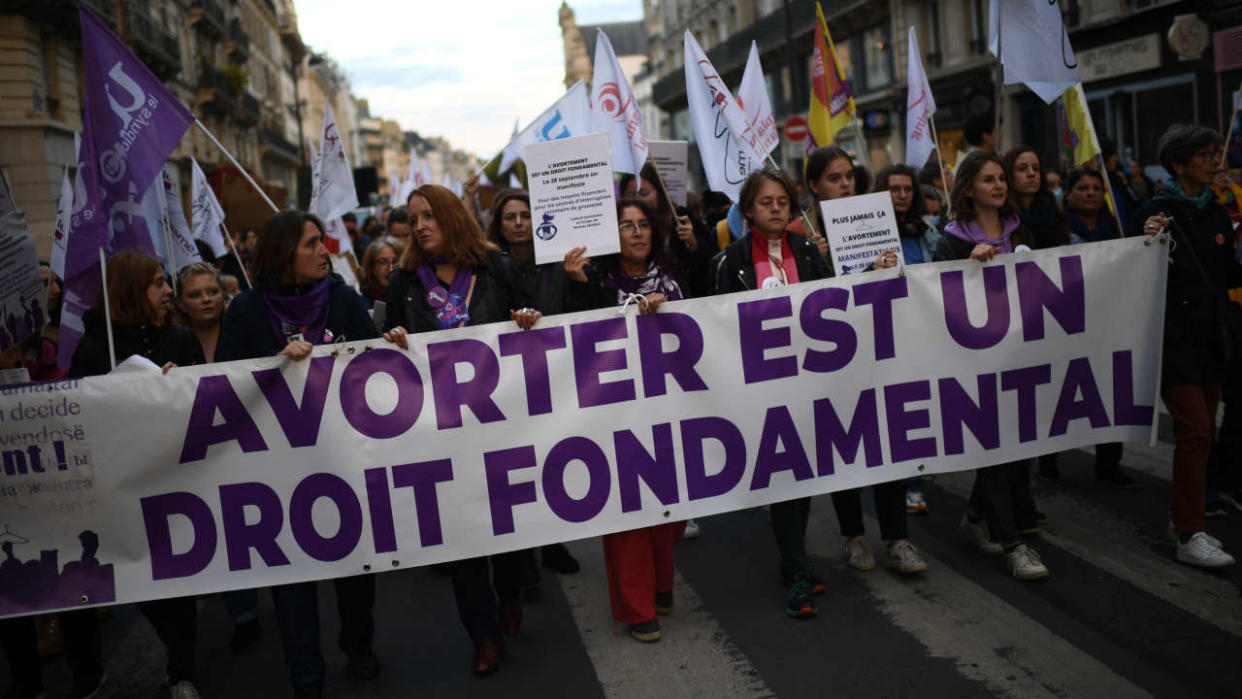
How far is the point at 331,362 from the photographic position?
4508 mm

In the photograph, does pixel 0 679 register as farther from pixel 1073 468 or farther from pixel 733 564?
pixel 1073 468

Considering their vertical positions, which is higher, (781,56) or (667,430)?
(781,56)

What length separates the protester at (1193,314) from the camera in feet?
16.6

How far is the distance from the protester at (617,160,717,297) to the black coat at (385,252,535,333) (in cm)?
181

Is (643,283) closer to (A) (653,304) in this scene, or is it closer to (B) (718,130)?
(A) (653,304)

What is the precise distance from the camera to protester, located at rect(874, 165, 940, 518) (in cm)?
631

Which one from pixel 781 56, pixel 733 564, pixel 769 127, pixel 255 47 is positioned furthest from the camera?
pixel 255 47

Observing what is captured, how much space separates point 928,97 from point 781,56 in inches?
1425

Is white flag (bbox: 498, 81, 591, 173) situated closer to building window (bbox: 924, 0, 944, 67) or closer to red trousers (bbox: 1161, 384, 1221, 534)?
red trousers (bbox: 1161, 384, 1221, 534)

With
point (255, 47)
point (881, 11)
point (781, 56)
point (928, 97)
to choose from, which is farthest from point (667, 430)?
point (255, 47)

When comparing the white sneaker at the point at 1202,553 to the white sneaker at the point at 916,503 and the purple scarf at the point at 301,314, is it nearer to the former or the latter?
the white sneaker at the point at 916,503

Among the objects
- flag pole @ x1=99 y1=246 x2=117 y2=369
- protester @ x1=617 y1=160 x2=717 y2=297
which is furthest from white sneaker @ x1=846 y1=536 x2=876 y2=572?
flag pole @ x1=99 y1=246 x2=117 y2=369

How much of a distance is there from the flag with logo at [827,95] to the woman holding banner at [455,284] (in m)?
5.08

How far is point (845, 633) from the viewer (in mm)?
4641
